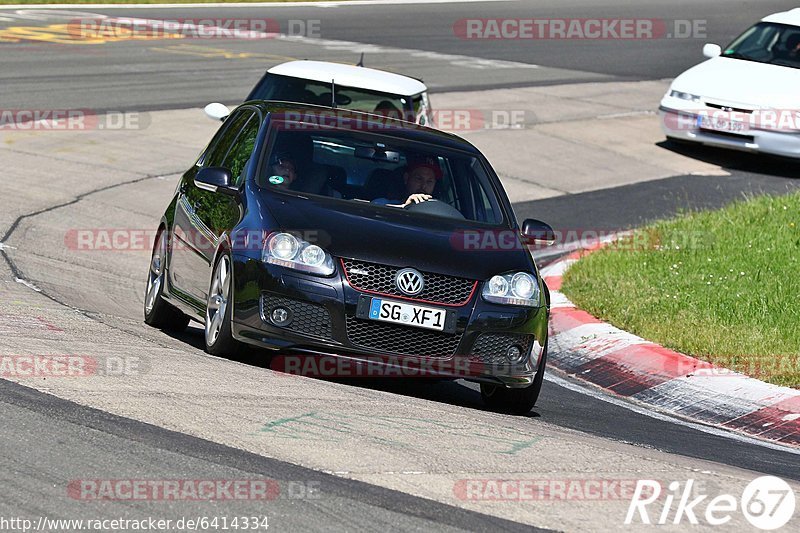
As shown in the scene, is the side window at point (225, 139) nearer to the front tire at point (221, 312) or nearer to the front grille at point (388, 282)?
the front tire at point (221, 312)

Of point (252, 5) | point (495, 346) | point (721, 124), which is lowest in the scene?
point (252, 5)

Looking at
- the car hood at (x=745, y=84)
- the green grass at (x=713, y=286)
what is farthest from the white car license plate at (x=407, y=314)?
the car hood at (x=745, y=84)

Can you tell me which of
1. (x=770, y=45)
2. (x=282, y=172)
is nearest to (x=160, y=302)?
(x=282, y=172)

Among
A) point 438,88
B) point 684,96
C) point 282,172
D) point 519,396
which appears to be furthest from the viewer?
point 438,88

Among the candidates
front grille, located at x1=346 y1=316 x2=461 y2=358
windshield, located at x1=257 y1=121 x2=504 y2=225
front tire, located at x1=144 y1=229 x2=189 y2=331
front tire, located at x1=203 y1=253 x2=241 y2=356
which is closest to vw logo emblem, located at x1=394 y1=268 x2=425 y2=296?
front grille, located at x1=346 y1=316 x2=461 y2=358

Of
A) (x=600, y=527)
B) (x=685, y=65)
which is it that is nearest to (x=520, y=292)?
(x=600, y=527)

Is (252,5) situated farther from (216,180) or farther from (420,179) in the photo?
(216,180)

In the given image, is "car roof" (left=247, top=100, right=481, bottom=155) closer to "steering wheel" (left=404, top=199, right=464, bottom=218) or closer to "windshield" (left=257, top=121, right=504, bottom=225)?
"windshield" (left=257, top=121, right=504, bottom=225)

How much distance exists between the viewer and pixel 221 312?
26.4ft

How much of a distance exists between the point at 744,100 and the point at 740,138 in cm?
50

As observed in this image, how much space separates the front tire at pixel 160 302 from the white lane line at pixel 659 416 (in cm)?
246

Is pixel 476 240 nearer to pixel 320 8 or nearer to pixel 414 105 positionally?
pixel 414 105

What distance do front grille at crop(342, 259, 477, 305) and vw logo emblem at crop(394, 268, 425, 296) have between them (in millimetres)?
21

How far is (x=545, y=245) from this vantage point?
14.4 meters
